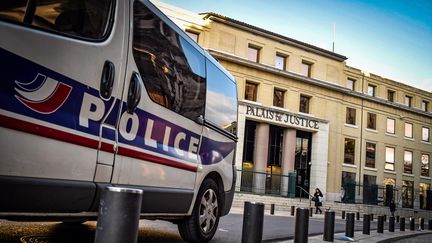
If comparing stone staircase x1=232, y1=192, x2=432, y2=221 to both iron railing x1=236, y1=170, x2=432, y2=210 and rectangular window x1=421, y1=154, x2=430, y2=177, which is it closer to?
iron railing x1=236, y1=170, x2=432, y2=210

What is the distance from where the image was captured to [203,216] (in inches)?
222

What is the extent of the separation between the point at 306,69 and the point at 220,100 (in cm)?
2850

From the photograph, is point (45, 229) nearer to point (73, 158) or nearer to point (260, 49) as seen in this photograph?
point (73, 158)

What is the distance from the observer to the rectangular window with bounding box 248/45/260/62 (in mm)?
30953

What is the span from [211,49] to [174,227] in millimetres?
21772

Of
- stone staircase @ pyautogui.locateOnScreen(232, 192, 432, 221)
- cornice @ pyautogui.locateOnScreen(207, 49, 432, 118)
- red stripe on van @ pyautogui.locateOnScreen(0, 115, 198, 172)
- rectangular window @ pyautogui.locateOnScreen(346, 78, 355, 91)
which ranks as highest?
rectangular window @ pyautogui.locateOnScreen(346, 78, 355, 91)

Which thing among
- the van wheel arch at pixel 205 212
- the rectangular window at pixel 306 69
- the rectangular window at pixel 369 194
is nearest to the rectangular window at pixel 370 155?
the rectangular window at pixel 369 194

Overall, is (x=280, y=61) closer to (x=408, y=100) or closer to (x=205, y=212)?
(x=408, y=100)

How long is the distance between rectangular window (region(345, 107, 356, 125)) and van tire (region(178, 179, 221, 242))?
3187cm

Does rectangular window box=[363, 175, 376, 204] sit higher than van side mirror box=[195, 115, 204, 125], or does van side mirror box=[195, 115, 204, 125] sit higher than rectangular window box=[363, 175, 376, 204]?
van side mirror box=[195, 115, 204, 125]

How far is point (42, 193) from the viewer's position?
2.91 m

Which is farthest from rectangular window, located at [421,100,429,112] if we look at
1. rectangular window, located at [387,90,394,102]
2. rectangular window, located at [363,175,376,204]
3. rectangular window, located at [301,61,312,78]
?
rectangular window, located at [301,61,312,78]

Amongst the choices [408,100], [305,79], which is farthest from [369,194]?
[408,100]

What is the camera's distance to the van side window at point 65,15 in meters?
2.79
